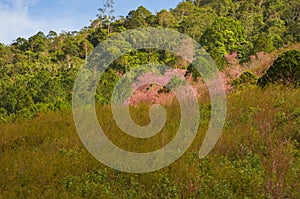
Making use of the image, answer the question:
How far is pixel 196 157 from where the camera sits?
14.2ft

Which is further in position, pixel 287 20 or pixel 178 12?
pixel 178 12

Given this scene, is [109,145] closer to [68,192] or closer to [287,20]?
[68,192]

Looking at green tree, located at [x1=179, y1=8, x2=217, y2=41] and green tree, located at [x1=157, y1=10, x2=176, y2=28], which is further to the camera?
green tree, located at [x1=157, y1=10, x2=176, y2=28]

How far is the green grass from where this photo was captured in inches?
131

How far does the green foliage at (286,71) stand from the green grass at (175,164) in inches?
88.9

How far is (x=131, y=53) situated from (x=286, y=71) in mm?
18858

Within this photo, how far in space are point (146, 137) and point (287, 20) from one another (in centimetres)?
3537

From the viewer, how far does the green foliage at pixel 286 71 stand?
331 inches

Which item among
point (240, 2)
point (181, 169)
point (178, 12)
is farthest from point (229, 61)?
point (240, 2)

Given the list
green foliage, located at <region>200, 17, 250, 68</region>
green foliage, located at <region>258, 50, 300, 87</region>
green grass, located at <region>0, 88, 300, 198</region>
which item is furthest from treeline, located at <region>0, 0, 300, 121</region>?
green grass, located at <region>0, 88, 300, 198</region>

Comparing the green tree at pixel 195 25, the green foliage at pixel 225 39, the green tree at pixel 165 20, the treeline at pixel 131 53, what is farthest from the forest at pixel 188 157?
the green tree at pixel 165 20

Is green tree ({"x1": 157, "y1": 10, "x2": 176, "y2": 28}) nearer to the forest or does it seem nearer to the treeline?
the treeline

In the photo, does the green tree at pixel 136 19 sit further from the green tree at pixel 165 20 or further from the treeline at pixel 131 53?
the green tree at pixel 165 20

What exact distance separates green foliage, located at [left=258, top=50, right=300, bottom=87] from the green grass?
7.40ft
